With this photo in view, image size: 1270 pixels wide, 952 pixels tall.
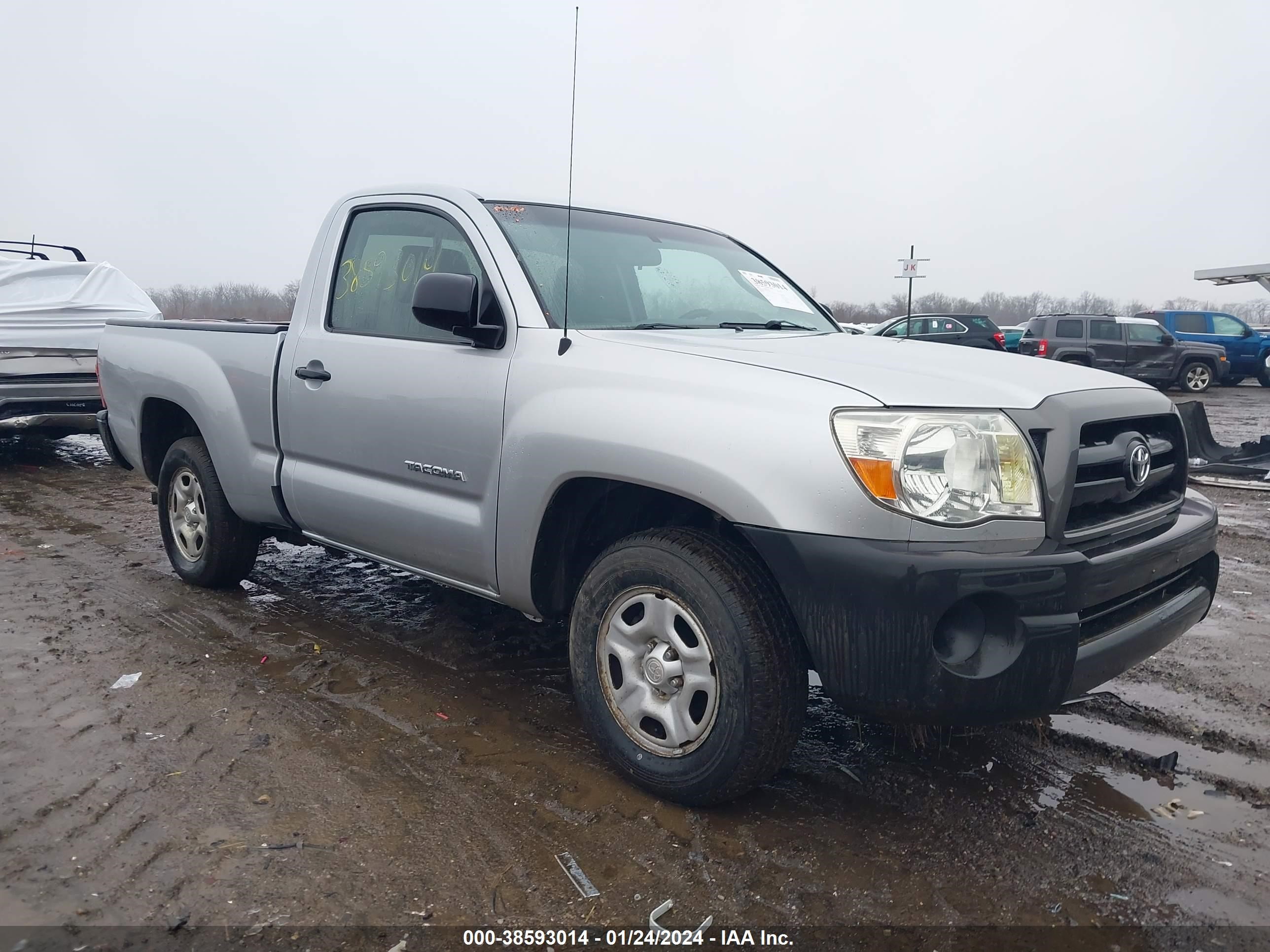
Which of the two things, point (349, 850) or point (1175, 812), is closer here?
point (349, 850)

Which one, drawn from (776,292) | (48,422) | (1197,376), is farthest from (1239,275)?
(1197,376)

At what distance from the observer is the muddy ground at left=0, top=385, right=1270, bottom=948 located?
7.61 ft

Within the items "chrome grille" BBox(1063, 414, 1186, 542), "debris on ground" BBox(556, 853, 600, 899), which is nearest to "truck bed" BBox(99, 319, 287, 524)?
"debris on ground" BBox(556, 853, 600, 899)

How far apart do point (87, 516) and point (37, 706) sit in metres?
3.69

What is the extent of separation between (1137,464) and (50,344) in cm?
881

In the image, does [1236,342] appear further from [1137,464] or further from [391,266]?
[391,266]

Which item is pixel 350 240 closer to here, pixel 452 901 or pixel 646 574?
pixel 646 574

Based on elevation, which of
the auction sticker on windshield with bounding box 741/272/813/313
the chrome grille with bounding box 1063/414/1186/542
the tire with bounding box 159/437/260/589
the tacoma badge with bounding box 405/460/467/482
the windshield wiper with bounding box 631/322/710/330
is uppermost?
the auction sticker on windshield with bounding box 741/272/813/313

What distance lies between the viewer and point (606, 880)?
2396 mm

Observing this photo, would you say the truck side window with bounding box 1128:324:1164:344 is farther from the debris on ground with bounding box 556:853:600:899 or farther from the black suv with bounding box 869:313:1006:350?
the debris on ground with bounding box 556:853:600:899

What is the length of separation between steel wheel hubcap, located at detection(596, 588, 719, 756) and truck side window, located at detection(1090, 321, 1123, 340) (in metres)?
19.1

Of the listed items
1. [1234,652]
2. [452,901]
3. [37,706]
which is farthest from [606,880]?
[1234,652]

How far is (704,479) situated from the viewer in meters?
2.50

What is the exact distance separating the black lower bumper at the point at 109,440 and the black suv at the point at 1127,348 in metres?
17.5
